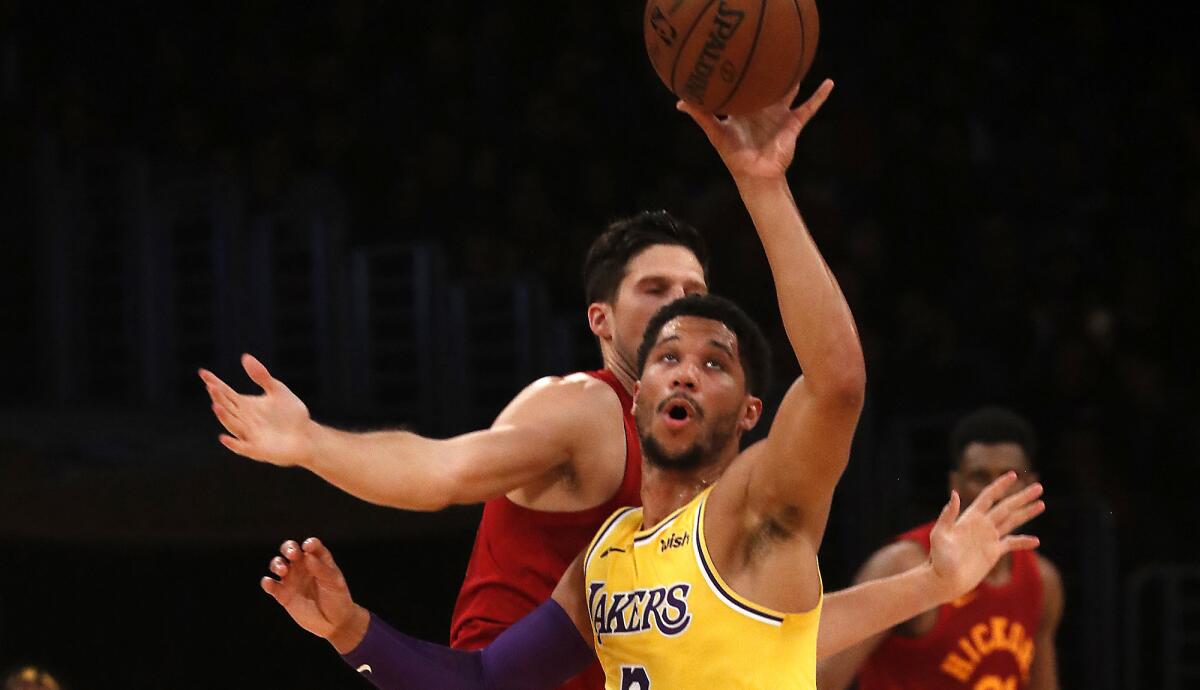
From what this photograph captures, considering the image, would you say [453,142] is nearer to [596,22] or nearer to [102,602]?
[596,22]

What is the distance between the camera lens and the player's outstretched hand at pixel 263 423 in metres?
3.07

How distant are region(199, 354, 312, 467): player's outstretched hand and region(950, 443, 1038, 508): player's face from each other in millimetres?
2948

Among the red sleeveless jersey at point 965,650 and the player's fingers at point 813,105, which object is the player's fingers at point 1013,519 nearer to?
the player's fingers at point 813,105

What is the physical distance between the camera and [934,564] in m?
3.68

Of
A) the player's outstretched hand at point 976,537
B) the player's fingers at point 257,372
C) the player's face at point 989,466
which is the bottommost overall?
the player's outstretched hand at point 976,537

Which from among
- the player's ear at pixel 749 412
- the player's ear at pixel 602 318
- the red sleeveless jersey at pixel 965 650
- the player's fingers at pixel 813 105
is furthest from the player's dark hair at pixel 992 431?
the player's fingers at pixel 813 105

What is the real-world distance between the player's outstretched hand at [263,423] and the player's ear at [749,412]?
851mm

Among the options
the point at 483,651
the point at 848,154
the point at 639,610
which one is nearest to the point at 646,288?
the point at 483,651

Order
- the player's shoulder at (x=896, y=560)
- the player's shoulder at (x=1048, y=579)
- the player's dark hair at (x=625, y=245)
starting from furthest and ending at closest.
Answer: the player's shoulder at (x=1048, y=579) → the player's shoulder at (x=896, y=560) → the player's dark hair at (x=625, y=245)

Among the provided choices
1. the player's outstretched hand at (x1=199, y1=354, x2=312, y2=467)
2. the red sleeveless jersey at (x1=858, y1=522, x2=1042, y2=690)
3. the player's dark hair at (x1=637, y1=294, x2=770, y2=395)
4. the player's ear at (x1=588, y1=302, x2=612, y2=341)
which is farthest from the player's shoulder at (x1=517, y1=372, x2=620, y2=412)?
the red sleeveless jersey at (x1=858, y1=522, x2=1042, y2=690)

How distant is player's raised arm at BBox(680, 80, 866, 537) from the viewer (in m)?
2.84

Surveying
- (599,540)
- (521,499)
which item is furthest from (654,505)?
(521,499)

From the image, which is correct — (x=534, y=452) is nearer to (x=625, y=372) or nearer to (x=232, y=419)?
(x=625, y=372)

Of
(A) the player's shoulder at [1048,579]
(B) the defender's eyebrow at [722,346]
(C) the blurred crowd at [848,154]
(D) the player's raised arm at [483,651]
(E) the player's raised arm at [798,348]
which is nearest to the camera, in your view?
(E) the player's raised arm at [798,348]
